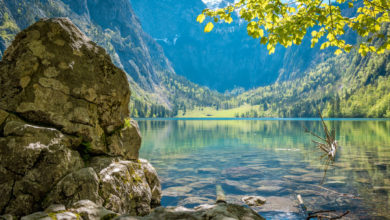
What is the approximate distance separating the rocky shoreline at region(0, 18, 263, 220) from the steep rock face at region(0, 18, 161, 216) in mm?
32

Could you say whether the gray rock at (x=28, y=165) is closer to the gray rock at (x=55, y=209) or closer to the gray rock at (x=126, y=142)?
the gray rock at (x=55, y=209)

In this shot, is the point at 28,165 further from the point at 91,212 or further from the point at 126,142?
the point at 126,142

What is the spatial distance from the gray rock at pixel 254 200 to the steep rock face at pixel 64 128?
6.27 m

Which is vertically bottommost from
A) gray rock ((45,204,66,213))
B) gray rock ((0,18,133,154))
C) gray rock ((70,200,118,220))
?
gray rock ((45,204,66,213))

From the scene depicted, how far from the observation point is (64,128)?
34.2 ft

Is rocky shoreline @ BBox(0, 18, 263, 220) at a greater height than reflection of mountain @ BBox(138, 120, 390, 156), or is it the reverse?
rocky shoreline @ BBox(0, 18, 263, 220)

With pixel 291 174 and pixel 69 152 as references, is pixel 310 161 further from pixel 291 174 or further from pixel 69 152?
pixel 69 152

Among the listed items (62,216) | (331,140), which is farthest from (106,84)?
(331,140)

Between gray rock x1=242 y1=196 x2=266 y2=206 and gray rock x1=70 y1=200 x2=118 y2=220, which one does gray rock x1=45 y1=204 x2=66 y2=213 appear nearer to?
gray rock x1=70 y1=200 x2=118 y2=220

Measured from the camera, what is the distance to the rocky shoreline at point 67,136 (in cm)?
834

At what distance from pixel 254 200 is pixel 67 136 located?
1214 centimetres

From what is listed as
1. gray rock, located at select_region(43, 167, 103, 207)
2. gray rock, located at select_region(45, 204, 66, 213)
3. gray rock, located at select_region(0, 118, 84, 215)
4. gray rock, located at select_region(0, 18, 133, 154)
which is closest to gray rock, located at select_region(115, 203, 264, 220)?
gray rock, located at select_region(45, 204, 66, 213)

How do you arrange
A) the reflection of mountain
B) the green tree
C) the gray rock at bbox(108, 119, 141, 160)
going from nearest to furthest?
the green tree < the gray rock at bbox(108, 119, 141, 160) < the reflection of mountain

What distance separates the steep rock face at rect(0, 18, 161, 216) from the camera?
8.59 m
